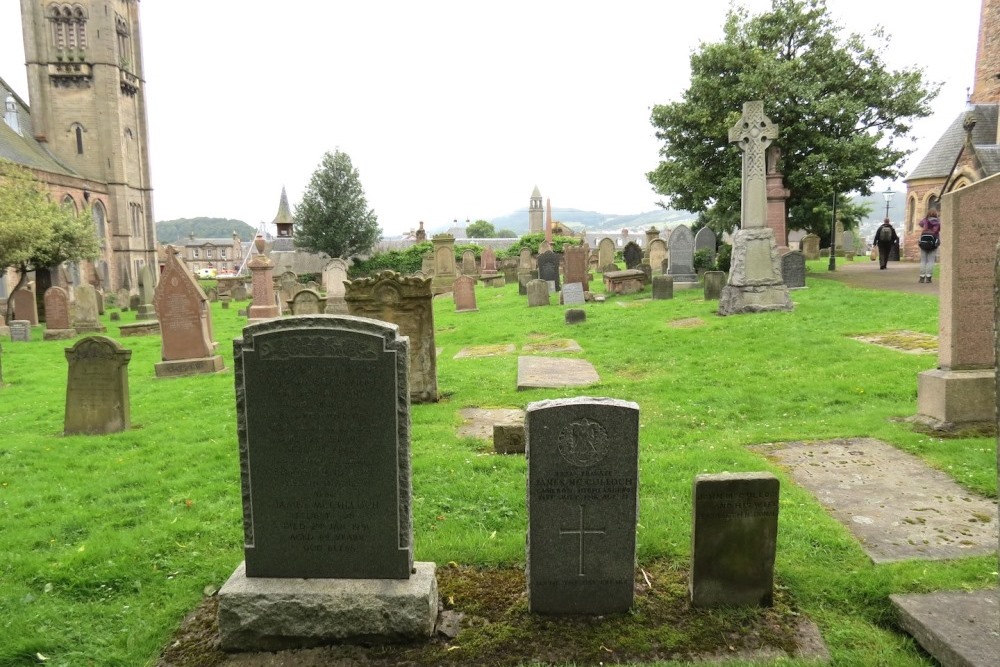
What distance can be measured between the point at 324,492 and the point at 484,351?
9.76 metres

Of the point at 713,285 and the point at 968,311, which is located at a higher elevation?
the point at 713,285

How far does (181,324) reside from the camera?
12914mm

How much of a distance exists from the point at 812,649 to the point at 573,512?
140cm

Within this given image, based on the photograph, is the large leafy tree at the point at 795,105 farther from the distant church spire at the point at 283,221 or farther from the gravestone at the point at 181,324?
the distant church spire at the point at 283,221

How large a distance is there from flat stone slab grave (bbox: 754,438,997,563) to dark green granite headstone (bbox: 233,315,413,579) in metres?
3.14


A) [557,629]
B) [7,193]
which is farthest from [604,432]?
[7,193]

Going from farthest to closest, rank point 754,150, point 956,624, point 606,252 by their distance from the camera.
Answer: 1. point 606,252
2. point 754,150
3. point 956,624

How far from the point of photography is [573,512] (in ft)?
12.8

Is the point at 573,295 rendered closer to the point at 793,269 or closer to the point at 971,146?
the point at 793,269

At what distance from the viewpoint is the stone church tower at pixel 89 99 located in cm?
4984

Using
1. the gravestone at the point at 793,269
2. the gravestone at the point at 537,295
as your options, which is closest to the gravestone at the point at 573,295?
the gravestone at the point at 537,295

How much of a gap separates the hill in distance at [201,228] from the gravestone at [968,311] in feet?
568

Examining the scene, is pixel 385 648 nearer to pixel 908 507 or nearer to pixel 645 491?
pixel 645 491

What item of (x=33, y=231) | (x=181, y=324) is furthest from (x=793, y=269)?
(x=33, y=231)
